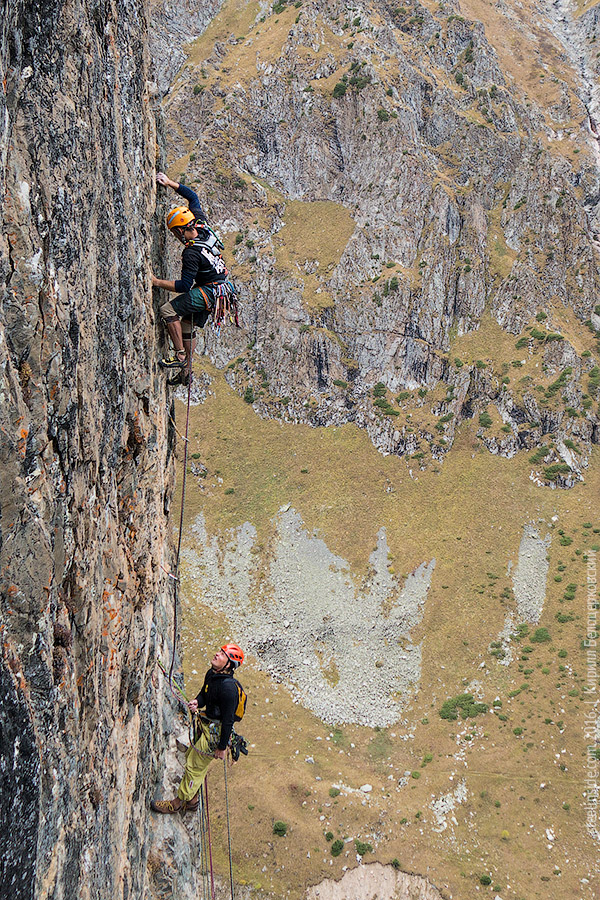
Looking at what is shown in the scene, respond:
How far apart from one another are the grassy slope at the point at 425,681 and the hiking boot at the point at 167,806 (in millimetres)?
19651

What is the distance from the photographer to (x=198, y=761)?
1120cm

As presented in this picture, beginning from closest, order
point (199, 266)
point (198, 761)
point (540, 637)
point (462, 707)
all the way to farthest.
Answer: point (199, 266)
point (198, 761)
point (462, 707)
point (540, 637)

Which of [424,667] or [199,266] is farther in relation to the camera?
[424,667]

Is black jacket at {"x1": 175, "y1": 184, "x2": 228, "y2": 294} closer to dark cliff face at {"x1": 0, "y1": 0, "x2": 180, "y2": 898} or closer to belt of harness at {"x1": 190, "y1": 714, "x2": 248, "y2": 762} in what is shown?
dark cliff face at {"x1": 0, "y1": 0, "x2": 180, "y2": 898}

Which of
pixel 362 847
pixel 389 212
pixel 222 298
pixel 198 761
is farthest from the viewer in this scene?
pixel 389 212

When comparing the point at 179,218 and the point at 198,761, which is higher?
the point at 179,218

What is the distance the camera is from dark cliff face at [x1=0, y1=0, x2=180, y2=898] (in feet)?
14.5

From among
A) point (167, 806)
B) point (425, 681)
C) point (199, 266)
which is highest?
point (199, 266)

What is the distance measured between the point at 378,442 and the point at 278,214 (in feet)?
132

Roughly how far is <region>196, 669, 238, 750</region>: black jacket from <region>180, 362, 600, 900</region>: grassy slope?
2195 centimetres

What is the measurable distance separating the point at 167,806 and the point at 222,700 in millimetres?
→ 3202

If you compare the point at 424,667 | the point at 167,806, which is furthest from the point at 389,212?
the point at 167,806

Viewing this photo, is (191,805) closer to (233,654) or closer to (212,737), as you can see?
(212,737)

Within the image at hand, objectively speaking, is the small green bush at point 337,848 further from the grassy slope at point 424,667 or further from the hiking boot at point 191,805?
the hiking boot at point 191,805
